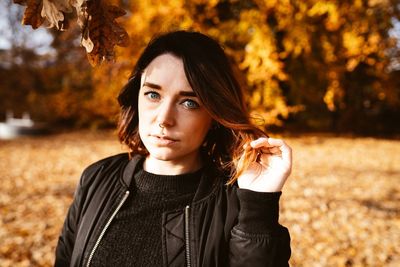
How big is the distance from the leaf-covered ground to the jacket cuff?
9.06ft

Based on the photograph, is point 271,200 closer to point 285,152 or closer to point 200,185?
point 285,152

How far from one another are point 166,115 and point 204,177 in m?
0.34

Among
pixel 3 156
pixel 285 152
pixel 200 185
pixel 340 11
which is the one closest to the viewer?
pixel 285 152

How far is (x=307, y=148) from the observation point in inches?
424

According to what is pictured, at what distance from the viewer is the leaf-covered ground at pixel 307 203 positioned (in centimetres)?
394

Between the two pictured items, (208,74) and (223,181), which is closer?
(208,74)

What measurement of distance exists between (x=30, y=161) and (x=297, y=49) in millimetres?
6765

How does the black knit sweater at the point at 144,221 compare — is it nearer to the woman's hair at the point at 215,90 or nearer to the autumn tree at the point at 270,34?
the woman's hair at the point at 215,90

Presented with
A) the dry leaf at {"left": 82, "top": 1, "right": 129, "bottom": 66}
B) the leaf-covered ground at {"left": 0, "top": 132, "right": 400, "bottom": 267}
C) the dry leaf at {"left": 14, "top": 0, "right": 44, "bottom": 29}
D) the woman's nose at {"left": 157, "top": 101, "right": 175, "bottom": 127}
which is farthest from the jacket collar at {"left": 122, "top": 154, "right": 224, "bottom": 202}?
the leaf-covered ground at {"left": 0, "top": 132, "right": 400, "bottom": 267}

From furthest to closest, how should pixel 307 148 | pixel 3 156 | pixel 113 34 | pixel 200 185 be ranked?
pixel 307 148, pixel 3 156, pixel 200 185, pixel 113 34

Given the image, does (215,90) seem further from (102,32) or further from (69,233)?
(69,233)

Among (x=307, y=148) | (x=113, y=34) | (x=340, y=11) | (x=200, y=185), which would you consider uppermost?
(x=340, y=11)

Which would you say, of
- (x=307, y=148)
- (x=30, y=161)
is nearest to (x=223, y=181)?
(x=30, y=161)

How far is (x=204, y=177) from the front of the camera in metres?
1.60
